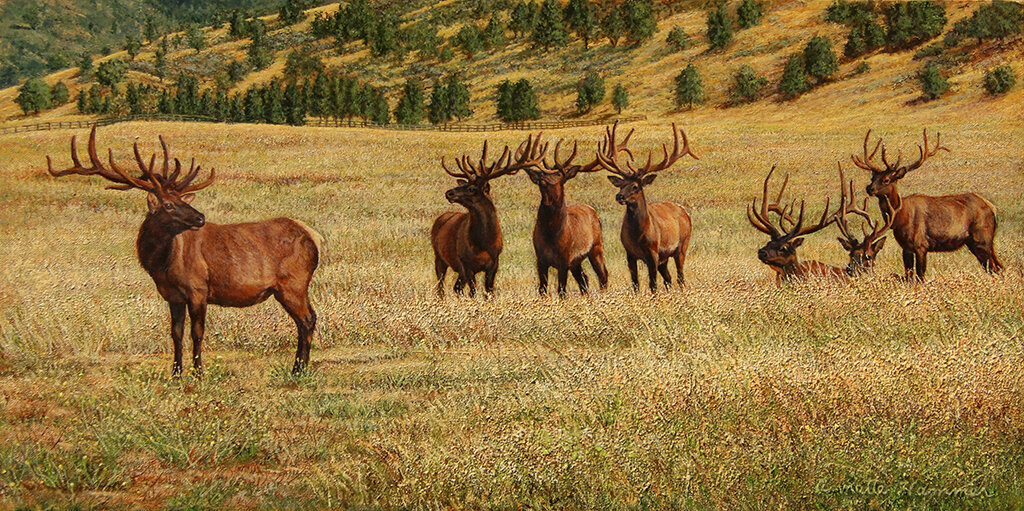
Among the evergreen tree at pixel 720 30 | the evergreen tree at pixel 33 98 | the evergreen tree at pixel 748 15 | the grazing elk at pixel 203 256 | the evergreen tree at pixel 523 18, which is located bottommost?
the grazing elk at pixel 203 256

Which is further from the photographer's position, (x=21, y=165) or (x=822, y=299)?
(x=21, y=165)

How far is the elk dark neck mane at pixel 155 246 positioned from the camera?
828cm

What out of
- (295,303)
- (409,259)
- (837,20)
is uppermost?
(837,20)

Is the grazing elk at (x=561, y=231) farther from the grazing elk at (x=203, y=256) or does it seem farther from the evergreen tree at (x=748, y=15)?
the evergreen tree at (x=748, y=15)

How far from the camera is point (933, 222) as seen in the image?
13.1 m

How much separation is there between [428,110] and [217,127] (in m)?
41.1

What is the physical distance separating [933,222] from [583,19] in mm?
113592

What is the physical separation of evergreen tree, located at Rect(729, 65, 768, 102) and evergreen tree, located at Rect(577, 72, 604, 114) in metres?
15.0

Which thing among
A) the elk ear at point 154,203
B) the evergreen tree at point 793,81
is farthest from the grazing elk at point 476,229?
the evergreen tree at point 793,81

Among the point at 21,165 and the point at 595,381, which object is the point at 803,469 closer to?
the point at 595,381

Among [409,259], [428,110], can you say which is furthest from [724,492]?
[428,110]

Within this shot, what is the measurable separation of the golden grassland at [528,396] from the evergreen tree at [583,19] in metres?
109

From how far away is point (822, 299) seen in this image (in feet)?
34.9

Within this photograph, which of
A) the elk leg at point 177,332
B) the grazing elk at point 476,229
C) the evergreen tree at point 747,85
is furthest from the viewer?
the evergreen tree at point 747,85
